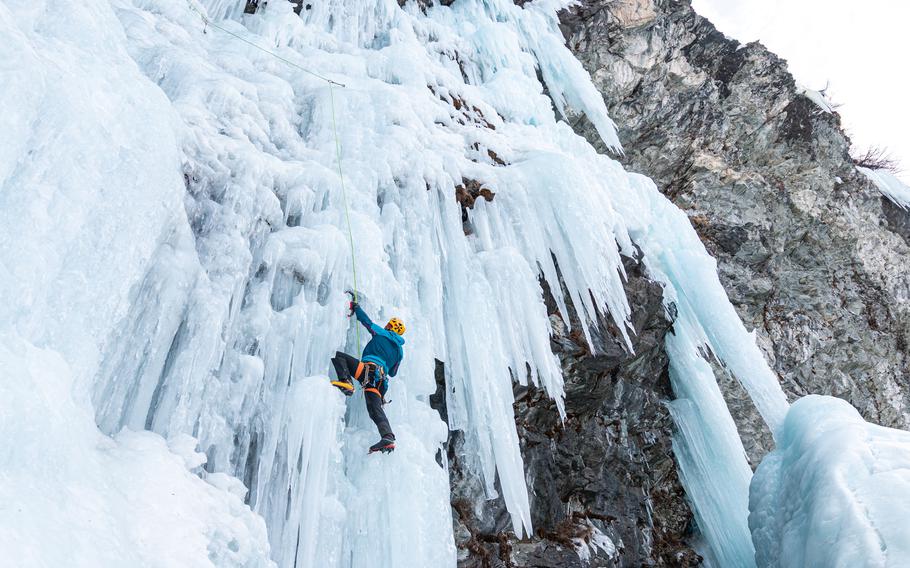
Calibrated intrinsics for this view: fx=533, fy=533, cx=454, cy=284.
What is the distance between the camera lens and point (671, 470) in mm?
8609

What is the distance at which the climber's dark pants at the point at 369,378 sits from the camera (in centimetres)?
381

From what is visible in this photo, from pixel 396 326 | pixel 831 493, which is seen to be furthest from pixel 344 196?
pixel 831 493

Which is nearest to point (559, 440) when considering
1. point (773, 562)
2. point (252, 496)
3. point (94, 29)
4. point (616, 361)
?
point (616, 361)

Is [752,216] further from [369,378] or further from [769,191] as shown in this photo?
[369,378]

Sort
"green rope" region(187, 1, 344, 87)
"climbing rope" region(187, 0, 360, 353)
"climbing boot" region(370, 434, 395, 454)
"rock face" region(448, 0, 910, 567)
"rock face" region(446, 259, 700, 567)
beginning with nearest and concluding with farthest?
"climbing boot" region(370, 434, 395, 454), "climbing rope" region(187, 0, 360, 353), "rock face" region(446, 259, 700, 567), "green rope" region(187, 1, 344, 87), "rock face" region(448, 0, 910, 567)

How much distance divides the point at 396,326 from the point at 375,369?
477 mm

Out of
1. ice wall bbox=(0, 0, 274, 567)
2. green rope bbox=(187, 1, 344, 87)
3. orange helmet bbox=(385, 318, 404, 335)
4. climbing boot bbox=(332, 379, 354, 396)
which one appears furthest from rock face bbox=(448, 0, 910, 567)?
ice wall bbox=(0, 0, 274, 567)

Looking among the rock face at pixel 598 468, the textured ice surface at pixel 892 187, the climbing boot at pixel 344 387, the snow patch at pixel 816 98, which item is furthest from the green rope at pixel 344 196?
the textured ice surface at pixel 892 187

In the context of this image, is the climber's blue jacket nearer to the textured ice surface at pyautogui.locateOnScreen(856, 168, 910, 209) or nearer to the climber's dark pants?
the climber's dark pants

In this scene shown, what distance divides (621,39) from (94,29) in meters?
11.8

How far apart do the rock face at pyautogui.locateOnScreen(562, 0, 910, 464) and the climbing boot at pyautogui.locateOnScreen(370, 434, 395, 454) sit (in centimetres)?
980

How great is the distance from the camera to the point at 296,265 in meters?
4.34

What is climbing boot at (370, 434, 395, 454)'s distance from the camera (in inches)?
145

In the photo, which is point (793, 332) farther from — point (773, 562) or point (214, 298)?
point (214, 298)
